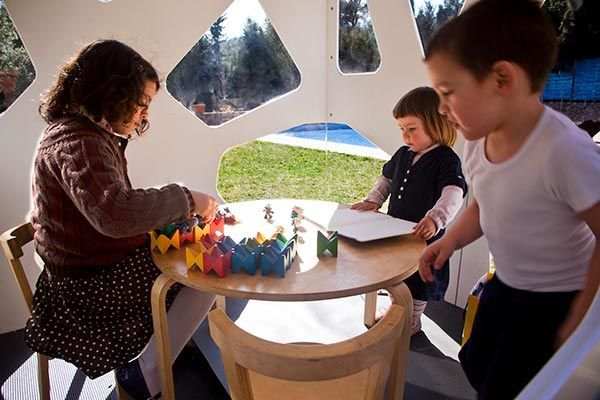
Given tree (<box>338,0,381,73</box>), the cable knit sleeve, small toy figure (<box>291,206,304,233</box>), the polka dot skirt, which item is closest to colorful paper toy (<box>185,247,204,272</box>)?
the cable knit sleeve

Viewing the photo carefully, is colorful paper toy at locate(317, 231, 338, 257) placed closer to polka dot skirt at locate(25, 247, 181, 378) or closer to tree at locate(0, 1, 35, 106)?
polka dot skirt at locate(25, 247, 181, 378)

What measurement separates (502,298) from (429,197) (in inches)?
28.7

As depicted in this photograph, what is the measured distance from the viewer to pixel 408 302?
1023mm

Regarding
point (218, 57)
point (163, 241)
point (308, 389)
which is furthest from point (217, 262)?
point (218, 57)

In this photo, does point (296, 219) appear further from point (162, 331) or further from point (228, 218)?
point (162, 331)

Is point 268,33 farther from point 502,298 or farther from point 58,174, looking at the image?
point 502,298

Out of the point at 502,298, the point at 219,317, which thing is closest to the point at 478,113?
the point at 502,298

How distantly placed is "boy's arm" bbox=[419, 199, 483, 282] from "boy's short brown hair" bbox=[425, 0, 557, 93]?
36 cm

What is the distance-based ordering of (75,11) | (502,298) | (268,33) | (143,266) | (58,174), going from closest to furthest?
(502,298) < (58,174) < (143,266) < (75,11) < (268,33)

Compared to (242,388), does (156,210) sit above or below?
above

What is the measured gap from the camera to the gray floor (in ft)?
5.12

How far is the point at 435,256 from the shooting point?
1.02m

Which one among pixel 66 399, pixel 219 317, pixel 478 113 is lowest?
pixel 66 399

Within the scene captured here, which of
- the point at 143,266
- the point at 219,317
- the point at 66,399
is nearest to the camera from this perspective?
the point at 219,317
